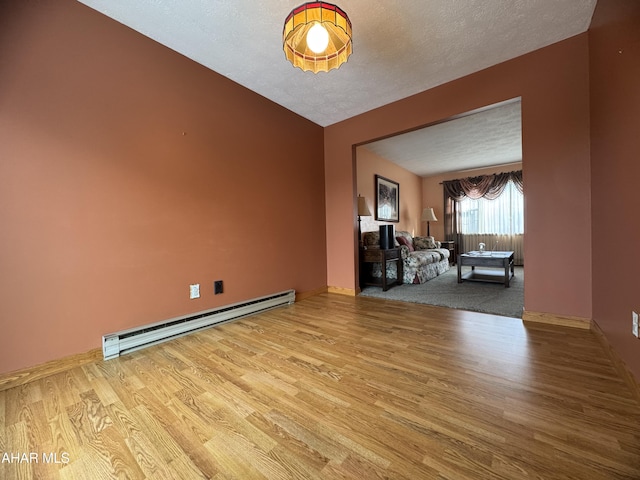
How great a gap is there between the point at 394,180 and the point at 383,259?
2898 millimetres

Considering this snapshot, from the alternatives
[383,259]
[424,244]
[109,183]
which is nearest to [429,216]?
[424,244]

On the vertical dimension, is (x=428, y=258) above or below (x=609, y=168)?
below

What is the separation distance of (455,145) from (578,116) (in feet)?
8.96

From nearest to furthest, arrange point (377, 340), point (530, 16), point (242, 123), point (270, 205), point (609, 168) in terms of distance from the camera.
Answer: point (609, 168)
point (530, 16)
point (377, 340)
point (242, 123)
point (270, 205)

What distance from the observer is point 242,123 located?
8.60 ft

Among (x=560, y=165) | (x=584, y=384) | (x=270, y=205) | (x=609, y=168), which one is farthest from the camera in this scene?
(x=270, y=205)

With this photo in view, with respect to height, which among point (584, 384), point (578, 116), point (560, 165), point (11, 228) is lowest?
point (584, 384)

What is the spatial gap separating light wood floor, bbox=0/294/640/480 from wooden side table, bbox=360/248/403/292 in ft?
5.48

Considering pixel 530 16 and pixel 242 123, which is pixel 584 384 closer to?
pixel 530 16

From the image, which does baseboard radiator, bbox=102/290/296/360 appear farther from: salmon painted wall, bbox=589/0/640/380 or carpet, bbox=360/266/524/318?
salmon painted wall, bbox=589/0/640/380

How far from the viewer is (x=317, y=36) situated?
4.48 ft

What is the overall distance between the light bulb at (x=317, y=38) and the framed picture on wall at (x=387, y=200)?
3932 millimetres

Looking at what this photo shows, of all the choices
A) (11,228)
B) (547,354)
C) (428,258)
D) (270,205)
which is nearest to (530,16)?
(547,354)

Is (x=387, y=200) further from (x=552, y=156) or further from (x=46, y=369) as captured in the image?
(x=46, y=369)
